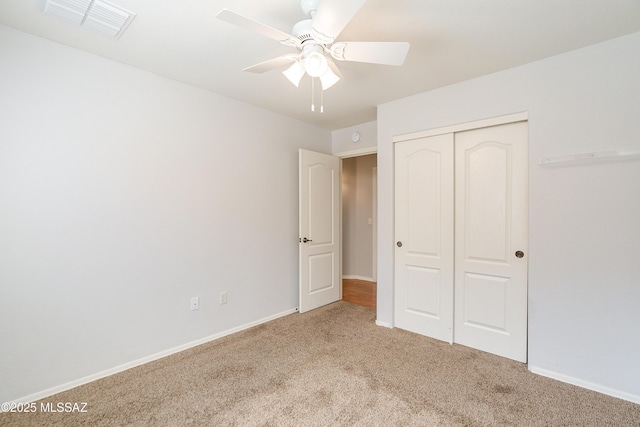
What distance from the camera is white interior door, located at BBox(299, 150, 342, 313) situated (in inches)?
141

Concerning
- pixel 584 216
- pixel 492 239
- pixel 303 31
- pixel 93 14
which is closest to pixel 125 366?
pixel 93 14

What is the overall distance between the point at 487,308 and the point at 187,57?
3.29 meters

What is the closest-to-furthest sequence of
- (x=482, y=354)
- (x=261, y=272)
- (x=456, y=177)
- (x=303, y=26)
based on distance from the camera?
1. (x=303, y=26)
2. (x=482, y=354)
3. (x=456, y=177)
4. (x=261, y=272)

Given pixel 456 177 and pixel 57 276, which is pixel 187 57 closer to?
pixel 57 276

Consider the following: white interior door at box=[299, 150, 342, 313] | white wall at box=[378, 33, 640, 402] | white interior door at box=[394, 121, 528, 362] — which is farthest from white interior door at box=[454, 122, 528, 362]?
white interior door at box=[299, 150, 342, 313]

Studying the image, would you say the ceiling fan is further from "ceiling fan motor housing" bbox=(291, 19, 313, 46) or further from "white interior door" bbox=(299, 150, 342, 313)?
"white interior door" bbox=(299, 150, 342, 313)

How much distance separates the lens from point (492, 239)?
2553mm

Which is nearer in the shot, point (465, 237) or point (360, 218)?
point (465, 237)

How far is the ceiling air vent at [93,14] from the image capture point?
164cm

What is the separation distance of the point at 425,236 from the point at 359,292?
2.00 metres

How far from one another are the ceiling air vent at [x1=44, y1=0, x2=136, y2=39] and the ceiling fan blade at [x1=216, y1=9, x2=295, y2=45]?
0.92m

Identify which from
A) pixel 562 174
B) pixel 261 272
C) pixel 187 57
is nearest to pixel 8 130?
pixel 187 57

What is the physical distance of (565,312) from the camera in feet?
6.98

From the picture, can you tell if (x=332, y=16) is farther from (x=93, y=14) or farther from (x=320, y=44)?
(x=93, y=14)
